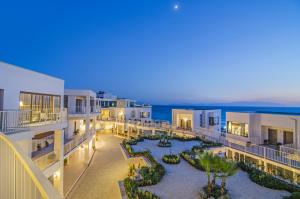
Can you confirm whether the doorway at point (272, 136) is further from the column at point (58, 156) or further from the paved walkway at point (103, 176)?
the column at point (58, 156)

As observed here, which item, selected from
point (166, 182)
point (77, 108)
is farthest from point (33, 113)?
point (77, 108)

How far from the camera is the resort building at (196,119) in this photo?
25.9 metres

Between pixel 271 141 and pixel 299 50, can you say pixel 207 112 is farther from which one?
pixel 299 50

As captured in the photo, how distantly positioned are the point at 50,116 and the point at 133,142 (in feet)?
25.1

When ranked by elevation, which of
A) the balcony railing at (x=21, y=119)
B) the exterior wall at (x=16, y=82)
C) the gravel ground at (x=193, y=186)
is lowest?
the gravel ground at (x=193, y=186)

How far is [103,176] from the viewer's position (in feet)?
53.5

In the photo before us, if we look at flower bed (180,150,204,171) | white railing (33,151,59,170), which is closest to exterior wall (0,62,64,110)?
white railing (33,151,59,170)

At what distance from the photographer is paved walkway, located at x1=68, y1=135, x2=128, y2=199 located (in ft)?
42.3

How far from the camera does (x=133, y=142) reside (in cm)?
1761

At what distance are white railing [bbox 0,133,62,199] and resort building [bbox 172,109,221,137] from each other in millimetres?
22864

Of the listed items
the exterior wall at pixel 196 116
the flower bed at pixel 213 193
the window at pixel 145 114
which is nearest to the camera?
the flower bed at pixel 213 193

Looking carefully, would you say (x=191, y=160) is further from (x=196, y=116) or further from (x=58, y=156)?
(x=196, y=116)

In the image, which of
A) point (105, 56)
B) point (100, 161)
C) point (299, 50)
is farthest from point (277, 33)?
point (105, 56)

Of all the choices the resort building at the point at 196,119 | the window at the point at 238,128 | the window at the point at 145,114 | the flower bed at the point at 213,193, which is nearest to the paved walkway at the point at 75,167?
the flower bed at the point at 213,193
